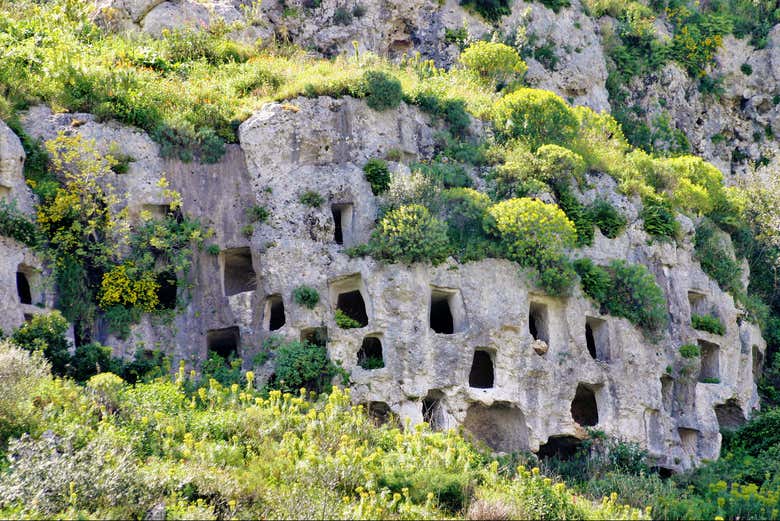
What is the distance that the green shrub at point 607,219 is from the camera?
2838 cm

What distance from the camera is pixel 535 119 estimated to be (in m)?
30.2

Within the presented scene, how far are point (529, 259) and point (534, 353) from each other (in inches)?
92.1

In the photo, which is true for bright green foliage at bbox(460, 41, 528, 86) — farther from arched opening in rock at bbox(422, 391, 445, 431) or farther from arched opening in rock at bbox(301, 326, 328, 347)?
arched opening in rock at bbox(422, 391, 445, 431)

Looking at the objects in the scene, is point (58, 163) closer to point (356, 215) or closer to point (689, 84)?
point (356, 215)

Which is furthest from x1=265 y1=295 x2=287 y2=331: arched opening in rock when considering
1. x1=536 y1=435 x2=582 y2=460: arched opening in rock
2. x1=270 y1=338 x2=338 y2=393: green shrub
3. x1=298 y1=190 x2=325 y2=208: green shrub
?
x1=536 y1=435 x2=582 y2=460: arched opening in rock

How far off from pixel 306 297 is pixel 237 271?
362cm

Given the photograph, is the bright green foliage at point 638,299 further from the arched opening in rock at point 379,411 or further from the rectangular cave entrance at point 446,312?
the arched opening in rock at point 379,411

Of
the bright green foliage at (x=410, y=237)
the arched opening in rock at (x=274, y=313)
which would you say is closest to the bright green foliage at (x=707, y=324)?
the bright green foliage at (x=410, y=237)

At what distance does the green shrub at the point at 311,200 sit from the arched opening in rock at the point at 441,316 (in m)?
3.67

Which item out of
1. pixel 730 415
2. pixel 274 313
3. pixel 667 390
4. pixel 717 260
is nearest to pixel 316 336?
pixel 274 313

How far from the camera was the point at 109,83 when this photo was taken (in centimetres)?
2739

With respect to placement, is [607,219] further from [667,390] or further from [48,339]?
[48,339]

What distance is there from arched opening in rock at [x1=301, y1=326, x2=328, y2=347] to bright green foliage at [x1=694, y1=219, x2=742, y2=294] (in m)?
11.7

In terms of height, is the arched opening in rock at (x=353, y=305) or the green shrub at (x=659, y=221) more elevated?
the green shrub at (x=659, y=221)
